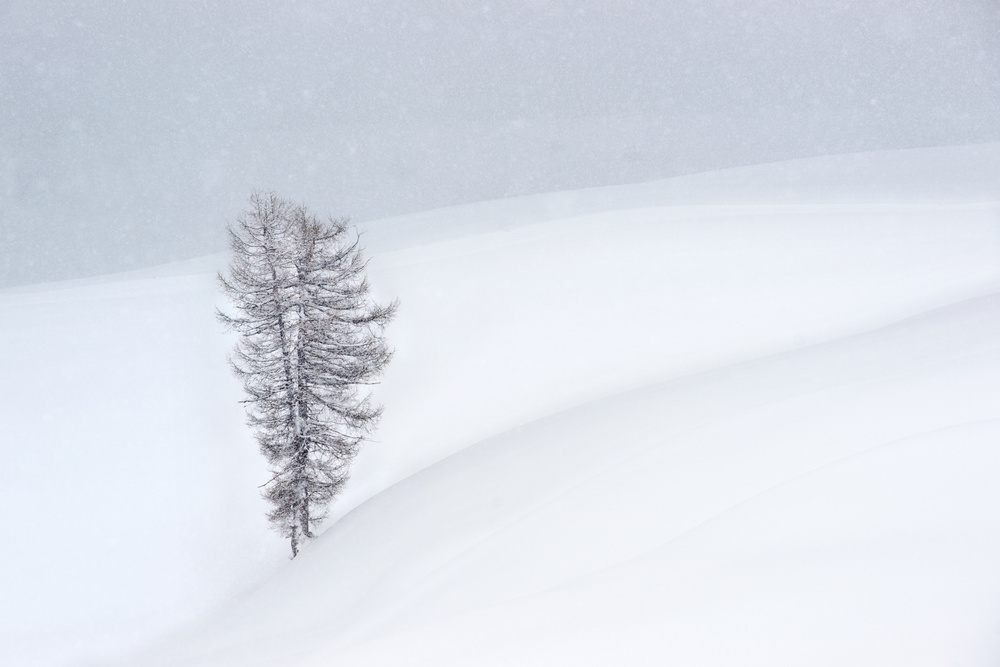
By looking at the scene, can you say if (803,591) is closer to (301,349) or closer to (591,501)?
(591,501)

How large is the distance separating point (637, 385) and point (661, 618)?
2581 mm

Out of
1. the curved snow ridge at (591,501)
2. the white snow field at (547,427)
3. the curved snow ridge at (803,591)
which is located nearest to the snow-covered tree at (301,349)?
the white snow field at (547,427)

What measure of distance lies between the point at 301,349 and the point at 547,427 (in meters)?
2.93

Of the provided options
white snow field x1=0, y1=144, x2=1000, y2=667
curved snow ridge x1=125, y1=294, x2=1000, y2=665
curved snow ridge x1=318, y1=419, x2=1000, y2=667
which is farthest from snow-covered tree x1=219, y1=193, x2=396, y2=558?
curved snow ridge x1=318, y1=419, x2=1000, y2=667

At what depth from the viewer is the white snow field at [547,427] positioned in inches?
188

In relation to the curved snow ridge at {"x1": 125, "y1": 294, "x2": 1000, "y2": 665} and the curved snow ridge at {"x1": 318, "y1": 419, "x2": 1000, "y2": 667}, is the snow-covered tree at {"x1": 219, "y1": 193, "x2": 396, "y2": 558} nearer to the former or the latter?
the curved snow ridge at {"x1": 125, "y1": 294, "x2": 1000, "y2": 665}

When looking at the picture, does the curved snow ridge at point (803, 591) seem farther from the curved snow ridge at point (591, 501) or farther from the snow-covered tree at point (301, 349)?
the snow-covered tree at point (301, 349)

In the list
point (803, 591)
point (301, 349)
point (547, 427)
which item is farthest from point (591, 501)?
point (301, 349)

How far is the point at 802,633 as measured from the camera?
4164mm

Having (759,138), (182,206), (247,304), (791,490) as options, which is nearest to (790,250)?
(759,138)

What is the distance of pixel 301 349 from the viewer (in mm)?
6133

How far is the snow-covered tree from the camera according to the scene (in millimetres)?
6047

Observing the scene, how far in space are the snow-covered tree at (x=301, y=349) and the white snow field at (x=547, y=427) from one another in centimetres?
37

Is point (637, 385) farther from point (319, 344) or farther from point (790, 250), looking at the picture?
point (319, 344)
